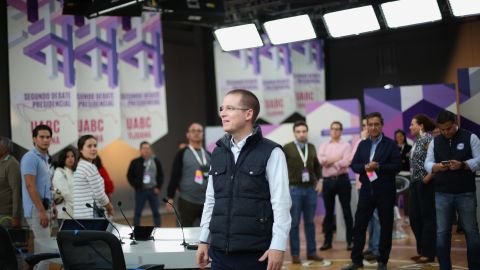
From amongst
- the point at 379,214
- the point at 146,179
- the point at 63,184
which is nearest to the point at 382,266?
the point at 379,214

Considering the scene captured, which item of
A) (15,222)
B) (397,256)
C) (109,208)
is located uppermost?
(109,208)

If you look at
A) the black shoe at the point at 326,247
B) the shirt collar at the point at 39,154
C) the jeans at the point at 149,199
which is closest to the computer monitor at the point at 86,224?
the shirt collar at the point at 39,154

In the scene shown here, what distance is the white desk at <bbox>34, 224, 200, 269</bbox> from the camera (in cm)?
433

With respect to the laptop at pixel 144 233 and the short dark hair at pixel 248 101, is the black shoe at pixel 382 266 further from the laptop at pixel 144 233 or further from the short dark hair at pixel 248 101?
the short dark hair at pixel 248 101

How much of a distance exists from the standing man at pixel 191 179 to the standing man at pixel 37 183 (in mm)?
1249

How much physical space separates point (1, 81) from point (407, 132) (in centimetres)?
604

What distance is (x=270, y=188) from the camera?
3256 millimetres

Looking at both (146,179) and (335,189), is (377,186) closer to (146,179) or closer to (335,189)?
(335,189)

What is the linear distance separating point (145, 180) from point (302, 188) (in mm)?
3417

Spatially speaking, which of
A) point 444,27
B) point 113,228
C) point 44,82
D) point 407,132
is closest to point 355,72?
point 444,27

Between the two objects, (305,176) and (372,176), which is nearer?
(372,176)

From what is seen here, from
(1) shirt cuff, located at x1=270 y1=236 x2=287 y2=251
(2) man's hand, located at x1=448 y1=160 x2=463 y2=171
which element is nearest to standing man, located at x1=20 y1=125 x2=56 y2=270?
(2) man's hand, located at x1=448 y1=160 x2=463 y2=171

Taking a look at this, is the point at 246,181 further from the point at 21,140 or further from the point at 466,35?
the point at 466,35

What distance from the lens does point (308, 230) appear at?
7742 mm
